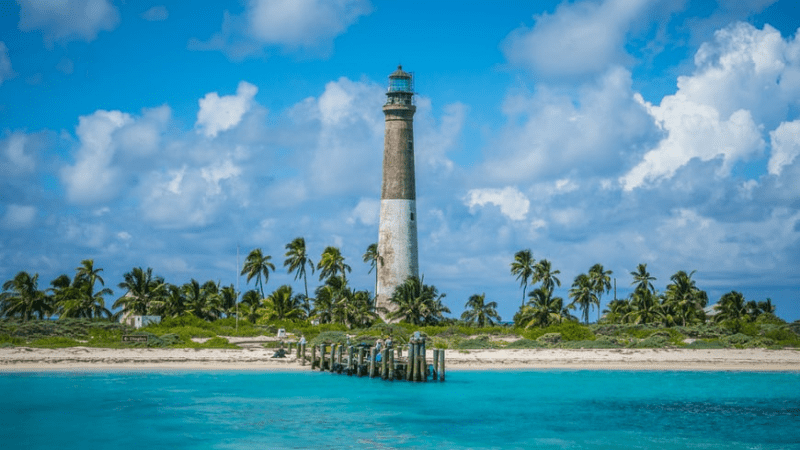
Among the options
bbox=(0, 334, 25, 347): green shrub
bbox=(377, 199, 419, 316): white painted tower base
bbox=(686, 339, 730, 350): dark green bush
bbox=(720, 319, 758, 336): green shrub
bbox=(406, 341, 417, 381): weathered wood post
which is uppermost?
bbox=(377, 199, 419, 316): white painted tower base

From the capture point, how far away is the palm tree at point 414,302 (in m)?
60.7

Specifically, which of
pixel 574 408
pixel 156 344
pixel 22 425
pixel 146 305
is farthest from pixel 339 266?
pixel 22 425

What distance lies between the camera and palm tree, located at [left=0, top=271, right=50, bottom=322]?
66.6 meters

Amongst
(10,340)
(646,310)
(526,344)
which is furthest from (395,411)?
(646,310)

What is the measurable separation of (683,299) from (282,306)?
3095 cm

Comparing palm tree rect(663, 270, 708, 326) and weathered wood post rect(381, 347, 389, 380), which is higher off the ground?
palm tree rect(663, 270, 708, 326)

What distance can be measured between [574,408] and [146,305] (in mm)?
39196

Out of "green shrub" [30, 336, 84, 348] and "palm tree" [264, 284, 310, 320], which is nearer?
"green shrub" [30, 336, 84, 348]

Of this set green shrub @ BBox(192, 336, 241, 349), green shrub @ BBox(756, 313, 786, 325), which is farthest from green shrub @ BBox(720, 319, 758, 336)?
green shrub @ BBox(192, 336, 241, 349)

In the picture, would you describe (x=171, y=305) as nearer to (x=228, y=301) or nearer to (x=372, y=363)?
(x=228, y=301)

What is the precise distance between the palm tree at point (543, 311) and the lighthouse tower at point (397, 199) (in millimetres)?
8698

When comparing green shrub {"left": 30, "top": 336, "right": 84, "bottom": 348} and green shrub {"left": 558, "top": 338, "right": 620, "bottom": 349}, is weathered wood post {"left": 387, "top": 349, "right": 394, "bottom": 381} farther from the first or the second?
green shrub {"left": 30, "top": 336, "right": 84, "bottom": 348}

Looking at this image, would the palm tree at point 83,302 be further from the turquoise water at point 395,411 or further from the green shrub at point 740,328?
the green shrub at point 740,328

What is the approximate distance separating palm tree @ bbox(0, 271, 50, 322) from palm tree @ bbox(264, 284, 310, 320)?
17453 millimetres
